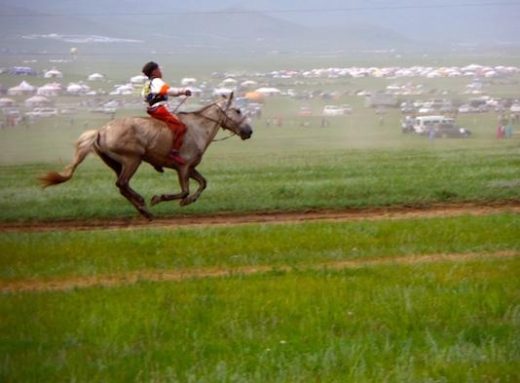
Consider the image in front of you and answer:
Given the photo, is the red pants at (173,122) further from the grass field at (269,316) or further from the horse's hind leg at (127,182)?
the grass field at (269,316)

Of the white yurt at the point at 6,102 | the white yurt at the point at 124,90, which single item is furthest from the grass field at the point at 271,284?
the white yurt at the point at 124,90

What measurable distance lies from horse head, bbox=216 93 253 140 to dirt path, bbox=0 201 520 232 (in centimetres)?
146

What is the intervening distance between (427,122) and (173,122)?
2253 cm

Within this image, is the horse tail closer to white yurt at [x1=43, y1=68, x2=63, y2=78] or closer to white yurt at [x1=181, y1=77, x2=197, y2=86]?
white yurt at [x1=43, y1=68, x2=63, y2=78]

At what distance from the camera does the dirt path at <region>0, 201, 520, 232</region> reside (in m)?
19.2

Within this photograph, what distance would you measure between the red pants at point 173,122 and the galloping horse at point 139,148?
0.08 meters

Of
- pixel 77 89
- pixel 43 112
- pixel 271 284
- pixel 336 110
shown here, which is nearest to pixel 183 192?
pixel 271 284

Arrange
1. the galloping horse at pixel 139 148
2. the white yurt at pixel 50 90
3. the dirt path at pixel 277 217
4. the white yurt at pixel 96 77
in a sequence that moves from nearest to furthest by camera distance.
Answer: the dirt path at pixel 277 217 < the galloping horse at pixel 139 148 < the white yurt at pixel 50 90 < the white yurt at pixel 96 77

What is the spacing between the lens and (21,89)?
34250mm

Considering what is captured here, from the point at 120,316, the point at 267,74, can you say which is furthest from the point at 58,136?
the point at 120,316

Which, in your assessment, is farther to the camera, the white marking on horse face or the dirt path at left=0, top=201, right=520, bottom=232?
the white marking on horse face

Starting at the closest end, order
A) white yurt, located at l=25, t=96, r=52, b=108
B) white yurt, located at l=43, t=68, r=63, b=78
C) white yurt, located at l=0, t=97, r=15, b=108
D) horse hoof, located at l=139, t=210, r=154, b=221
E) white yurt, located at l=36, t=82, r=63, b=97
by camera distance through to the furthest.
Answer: horse hoof, located at l=139, t=210, r=154, b=221
white yurt, located at l=0, t=97, r=15, b=108
white yurt, located at l=25, t=96, r=52, b=108
white yurt, located at l=36, t=82, r=63, b=97
white yurt, located at l=43, t=68, r=63, b=78

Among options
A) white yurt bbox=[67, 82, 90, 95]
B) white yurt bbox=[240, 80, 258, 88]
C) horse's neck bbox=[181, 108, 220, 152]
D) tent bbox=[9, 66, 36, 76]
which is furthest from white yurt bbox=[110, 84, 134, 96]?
horse's neck bbox=[181, 108, 220, 152]

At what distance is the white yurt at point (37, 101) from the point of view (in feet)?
116
